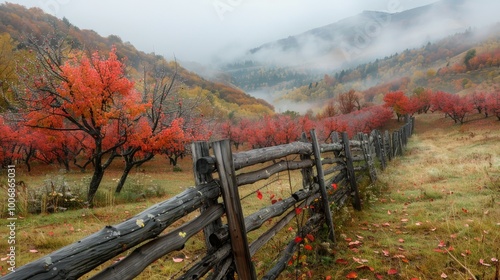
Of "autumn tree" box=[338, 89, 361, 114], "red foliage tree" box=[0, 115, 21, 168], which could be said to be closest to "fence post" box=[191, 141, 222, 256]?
"red foliage tree" box=[0, 115, 21, 168]

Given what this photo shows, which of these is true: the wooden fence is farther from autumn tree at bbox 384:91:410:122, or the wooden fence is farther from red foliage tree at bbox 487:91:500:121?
autumn tree at bbox 384:91:410:122

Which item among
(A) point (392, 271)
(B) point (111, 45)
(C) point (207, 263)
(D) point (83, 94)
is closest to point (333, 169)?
(A) point (392, 271)

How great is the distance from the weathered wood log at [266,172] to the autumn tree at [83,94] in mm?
9835

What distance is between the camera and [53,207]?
379 inches

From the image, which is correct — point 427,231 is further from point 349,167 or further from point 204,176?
point 204,176

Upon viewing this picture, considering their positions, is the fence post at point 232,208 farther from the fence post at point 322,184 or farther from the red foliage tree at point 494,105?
the red foliage tree at point 494,105

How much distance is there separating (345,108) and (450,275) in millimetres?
91041

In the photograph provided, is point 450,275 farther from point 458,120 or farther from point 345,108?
point 345,108

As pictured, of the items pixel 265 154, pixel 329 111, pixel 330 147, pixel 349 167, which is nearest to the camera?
pixel 265 154

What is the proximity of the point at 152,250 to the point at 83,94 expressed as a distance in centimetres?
1164

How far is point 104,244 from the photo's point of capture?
5.60ft

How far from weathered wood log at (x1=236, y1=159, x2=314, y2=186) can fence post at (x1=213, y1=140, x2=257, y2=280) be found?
13.0 inches

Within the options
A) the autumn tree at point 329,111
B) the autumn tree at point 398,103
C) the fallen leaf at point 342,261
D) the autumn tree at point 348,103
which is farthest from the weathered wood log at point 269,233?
the autumn tree at point 348,103

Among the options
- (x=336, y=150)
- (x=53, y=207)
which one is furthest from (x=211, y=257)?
(x=53, y=207)
